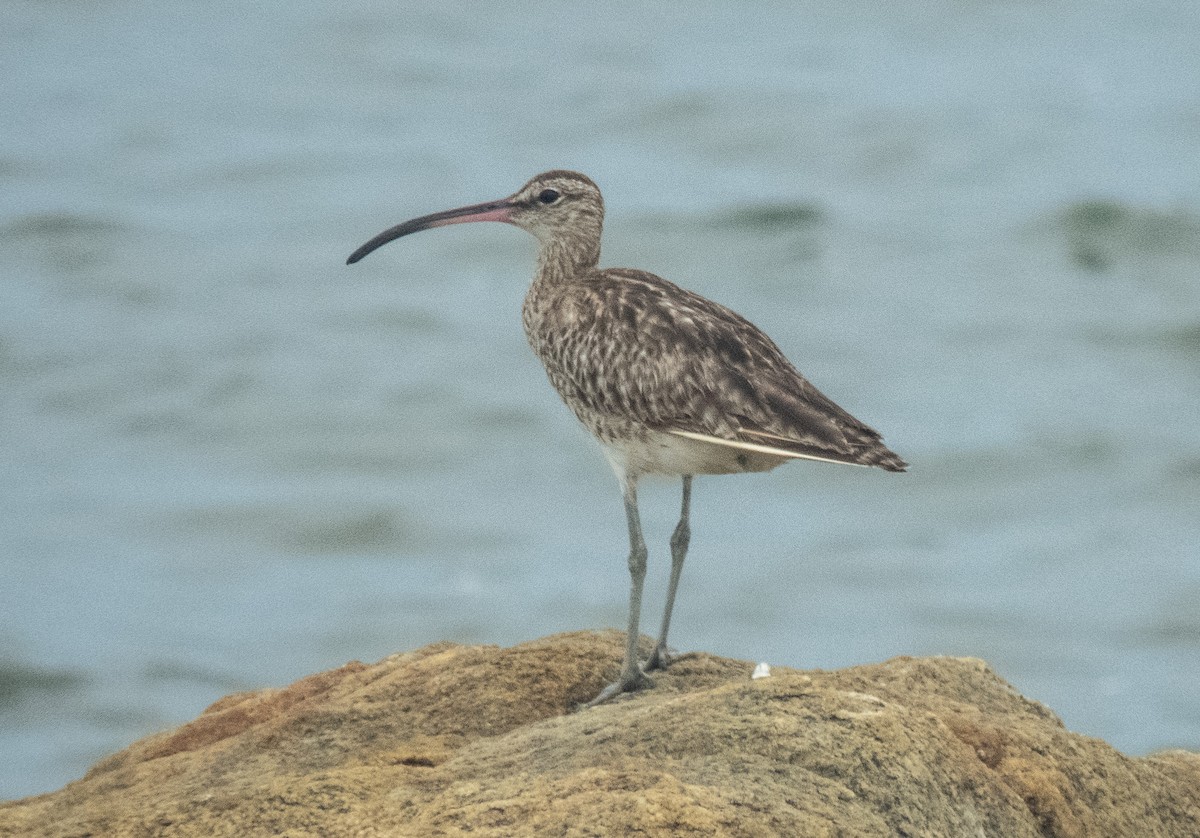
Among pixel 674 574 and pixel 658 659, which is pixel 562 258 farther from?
pixel 658 659

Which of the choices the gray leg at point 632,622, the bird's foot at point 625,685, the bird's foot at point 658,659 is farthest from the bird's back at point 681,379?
the bird's foot at point 625,685

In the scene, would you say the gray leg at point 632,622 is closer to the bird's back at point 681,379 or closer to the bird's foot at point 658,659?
the bird's foot at point 658,659

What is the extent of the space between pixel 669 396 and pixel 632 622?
1.08 metres

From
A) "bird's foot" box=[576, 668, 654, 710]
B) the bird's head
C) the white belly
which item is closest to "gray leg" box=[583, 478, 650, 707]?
"bird's foot" box=[576, 668, 654, 710]

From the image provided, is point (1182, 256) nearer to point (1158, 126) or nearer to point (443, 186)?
point (1158, 126)

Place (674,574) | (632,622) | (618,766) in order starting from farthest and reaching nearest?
(674,574) → (632,622) → (618,766)

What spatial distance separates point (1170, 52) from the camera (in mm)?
33094

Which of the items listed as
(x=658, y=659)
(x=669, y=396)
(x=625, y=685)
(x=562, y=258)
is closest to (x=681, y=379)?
(x=669, y=396)

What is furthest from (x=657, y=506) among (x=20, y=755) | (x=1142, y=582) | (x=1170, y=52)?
(x=1170, y=52)

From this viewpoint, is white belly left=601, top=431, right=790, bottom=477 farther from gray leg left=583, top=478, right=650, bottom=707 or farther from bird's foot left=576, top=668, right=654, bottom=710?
bird's foot left=576, top=668, right=654, bottom=710

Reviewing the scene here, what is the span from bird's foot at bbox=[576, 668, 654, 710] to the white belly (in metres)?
1.08

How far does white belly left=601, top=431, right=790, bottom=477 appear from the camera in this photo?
8953mm

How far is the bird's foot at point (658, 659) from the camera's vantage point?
29.2 ft

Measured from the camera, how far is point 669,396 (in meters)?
8.98
